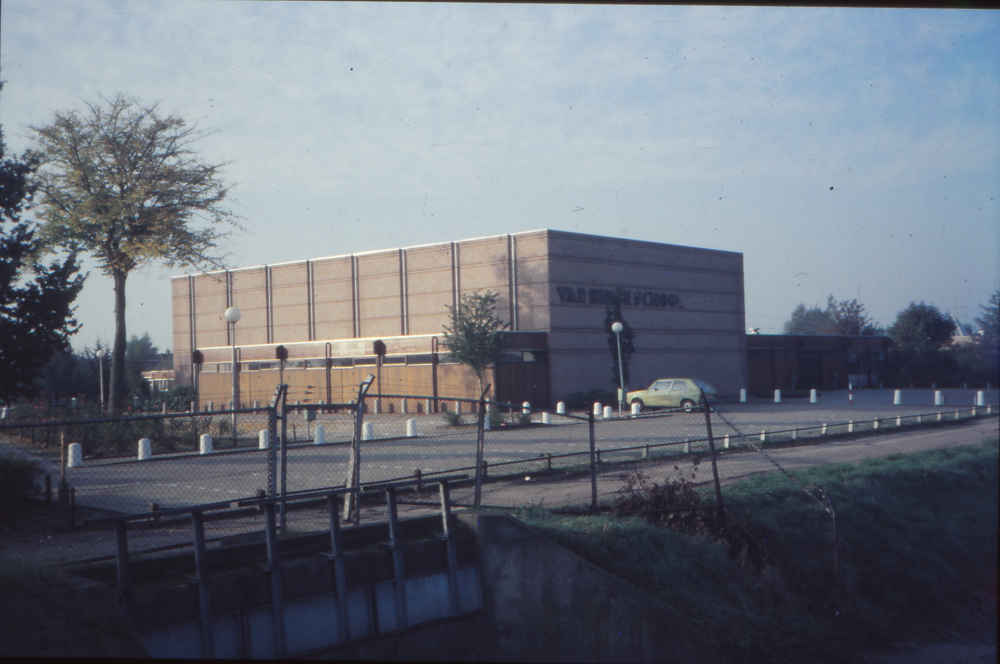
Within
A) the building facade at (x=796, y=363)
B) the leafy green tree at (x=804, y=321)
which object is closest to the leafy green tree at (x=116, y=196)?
the building facade at (x=796, y=363)

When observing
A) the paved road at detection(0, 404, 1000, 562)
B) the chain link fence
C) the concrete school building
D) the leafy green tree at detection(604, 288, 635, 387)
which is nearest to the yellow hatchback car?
the concrete school building

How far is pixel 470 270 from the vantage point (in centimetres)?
4447

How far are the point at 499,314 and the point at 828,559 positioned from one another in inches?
1256

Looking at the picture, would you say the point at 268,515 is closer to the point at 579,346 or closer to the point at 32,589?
the point at 32,589

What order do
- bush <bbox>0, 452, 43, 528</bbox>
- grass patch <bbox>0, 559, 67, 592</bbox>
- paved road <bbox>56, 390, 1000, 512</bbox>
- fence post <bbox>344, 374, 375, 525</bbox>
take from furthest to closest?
paved road <bbox>56, 390, 1000, 512</bbox> → bush <bbox>0, 452, 43, 528</bbox> → fence post <bbox>344, 374, 375, 525</bbox> → grass patch <bbox>0, 559, 67, 592</bbox>

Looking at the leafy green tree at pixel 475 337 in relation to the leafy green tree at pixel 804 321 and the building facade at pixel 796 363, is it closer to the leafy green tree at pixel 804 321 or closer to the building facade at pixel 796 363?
the building facade at pixel 796 363

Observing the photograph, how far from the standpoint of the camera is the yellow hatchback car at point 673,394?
117 feet

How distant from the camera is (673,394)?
36.2 meters

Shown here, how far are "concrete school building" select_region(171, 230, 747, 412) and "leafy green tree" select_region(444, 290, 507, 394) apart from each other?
2362mm

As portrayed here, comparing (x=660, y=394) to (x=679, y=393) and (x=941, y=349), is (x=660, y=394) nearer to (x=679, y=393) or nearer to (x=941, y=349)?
(x=679, y=393)

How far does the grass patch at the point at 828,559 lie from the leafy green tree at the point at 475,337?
21314mm

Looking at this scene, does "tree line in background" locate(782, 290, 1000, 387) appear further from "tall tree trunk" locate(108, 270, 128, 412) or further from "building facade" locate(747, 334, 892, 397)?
"tall tree trunk" locate(108, 270, 128, 412)

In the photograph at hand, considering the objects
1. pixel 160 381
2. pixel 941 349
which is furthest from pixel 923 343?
pixel 160 381

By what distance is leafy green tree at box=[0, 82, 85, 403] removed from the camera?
Result: 12.5 meters
